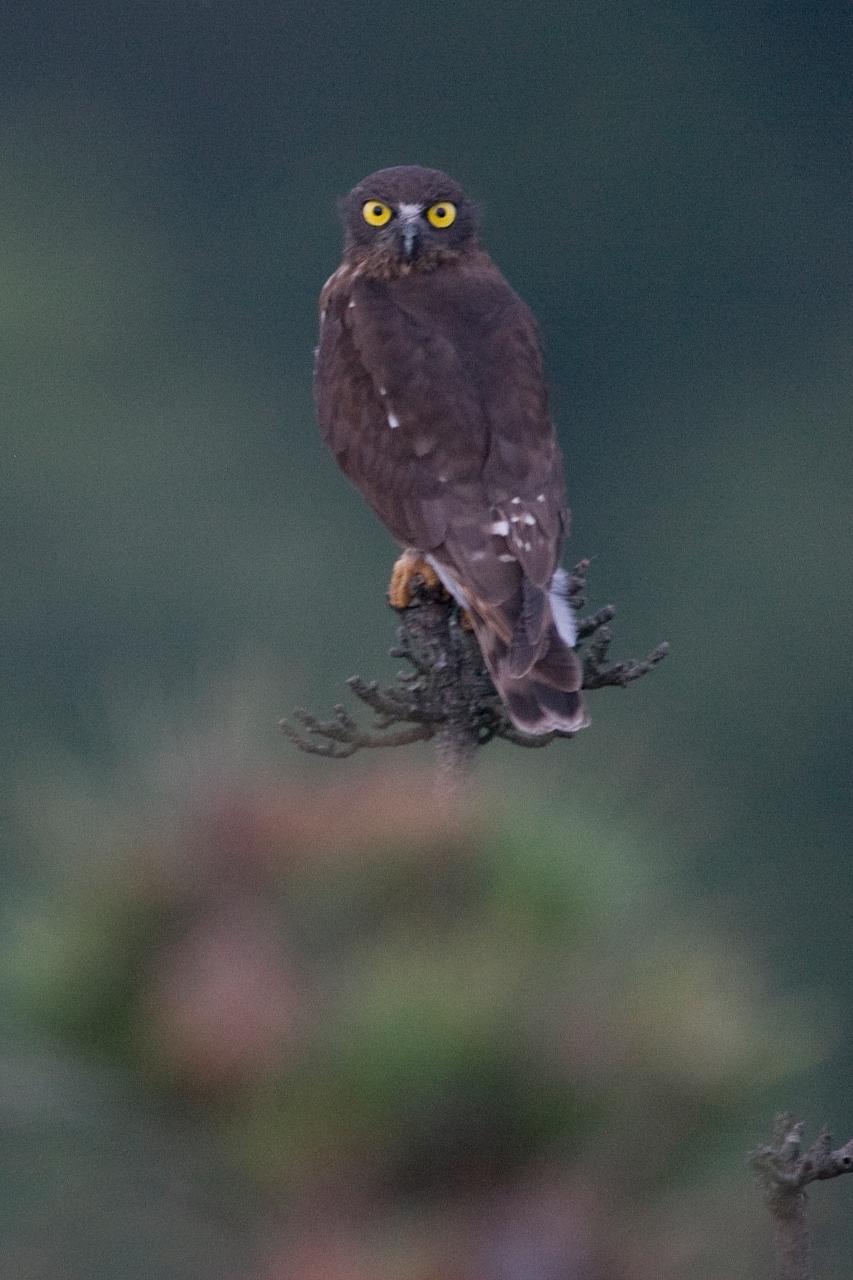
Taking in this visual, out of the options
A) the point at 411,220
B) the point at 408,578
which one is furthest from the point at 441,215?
the point at 408,578

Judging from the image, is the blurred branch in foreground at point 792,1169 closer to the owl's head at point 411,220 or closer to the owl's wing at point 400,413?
the owl's wing at point 400,413

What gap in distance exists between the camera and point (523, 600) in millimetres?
2689

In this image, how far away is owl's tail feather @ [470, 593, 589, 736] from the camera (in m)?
2.36

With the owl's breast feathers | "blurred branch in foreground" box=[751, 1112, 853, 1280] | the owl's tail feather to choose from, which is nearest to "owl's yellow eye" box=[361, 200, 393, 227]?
the owl's breast feathers

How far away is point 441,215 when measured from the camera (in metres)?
3.82

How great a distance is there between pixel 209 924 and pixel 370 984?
8 cm

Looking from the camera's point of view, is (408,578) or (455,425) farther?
(455,425)

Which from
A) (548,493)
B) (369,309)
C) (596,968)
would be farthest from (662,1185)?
(369,309)

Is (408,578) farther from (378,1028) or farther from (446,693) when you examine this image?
(378,1028)

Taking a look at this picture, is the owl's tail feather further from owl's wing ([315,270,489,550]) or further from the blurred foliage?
the blurred foliage

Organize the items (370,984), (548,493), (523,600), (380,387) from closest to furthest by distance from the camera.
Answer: (370,984), (523,600), (548,493), (380,387)

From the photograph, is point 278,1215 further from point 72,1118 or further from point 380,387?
point 380,387

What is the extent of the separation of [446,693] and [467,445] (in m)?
0.85

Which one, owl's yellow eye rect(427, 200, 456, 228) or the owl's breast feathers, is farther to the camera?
owl's yellow eye rect(427, 200, 456, 228)
